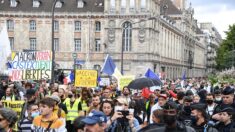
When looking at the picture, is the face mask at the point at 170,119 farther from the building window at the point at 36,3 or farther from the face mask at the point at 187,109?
the building window at the point at 36,3

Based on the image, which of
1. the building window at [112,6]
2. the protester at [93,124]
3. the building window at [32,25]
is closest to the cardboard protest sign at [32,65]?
the protester at [93,124]

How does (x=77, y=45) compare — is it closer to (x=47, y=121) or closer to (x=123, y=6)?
(x=123, y=6)

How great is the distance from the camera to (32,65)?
17.5 metres

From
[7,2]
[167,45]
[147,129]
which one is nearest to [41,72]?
[147,129]

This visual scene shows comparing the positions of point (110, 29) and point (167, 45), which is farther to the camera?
point (167, 45)

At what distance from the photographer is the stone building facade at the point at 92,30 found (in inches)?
2416

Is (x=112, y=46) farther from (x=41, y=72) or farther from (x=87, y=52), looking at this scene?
A: (x=41, y=72)

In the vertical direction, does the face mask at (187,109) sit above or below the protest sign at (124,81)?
below

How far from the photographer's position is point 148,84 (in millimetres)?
16500

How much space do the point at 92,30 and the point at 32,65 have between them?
46.4 metres

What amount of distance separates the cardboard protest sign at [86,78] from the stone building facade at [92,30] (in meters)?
41.2

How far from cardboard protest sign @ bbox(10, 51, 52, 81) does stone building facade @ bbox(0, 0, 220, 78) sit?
138 ft

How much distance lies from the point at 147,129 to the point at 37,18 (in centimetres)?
6036

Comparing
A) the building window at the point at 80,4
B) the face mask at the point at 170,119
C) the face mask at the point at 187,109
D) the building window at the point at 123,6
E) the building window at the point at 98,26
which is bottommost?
the face mask at the point at 187,109
